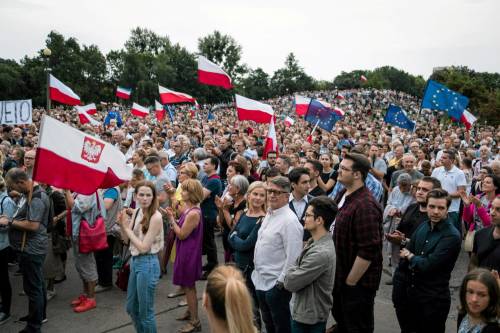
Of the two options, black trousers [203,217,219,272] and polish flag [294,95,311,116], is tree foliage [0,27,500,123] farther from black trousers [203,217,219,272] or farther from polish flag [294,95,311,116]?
black trousers [203,217,219,272]

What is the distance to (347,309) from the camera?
392 centimetres

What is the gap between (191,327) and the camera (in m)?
4.95

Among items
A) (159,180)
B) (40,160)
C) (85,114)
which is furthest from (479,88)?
(40,160)

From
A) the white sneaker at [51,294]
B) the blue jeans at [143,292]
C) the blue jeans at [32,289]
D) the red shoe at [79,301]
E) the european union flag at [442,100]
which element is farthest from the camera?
the european union flag at [442,100]

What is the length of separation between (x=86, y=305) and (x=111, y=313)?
1.21 feet

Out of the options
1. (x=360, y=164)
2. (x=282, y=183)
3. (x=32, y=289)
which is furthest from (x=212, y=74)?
(x=360, y=164)

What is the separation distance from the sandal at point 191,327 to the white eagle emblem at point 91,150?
6.87ft

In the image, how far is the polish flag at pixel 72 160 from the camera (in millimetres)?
4242

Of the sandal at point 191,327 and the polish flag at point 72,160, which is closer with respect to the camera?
the polish flag at point 72,160

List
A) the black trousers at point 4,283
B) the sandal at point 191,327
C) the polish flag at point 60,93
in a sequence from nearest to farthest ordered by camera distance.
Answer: the sandal at point 191,327, the black trousers at point 4,283, the polish flag at point 60,93

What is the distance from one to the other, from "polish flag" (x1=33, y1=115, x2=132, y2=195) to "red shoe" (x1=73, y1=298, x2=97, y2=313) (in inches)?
74.3

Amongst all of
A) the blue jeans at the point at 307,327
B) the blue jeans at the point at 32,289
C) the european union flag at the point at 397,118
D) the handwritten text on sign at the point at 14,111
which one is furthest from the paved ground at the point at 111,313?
the european union flag at the point at 397,118

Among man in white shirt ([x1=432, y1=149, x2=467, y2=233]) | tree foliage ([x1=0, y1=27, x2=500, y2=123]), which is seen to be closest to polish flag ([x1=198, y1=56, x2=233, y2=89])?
man in white shirt ([x1=432, y1=149, x2=467, y2=233])

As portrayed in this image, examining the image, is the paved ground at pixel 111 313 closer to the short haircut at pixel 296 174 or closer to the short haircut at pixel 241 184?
the short haircut at pixel 241 184
